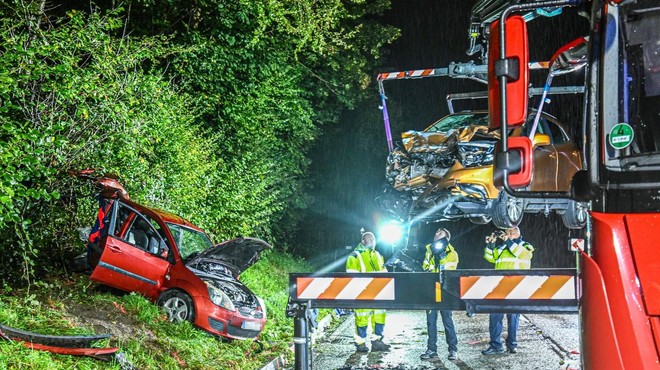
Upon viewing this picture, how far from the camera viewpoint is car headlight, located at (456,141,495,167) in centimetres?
827

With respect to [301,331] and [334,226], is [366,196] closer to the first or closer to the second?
[334,226]

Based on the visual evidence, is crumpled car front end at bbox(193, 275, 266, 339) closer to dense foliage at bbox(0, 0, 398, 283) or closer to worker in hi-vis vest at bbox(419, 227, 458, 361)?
dense foliage at bbox(0, 0, 398, 283)

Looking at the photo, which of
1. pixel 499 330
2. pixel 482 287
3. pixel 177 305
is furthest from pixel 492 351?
pixel 482 287

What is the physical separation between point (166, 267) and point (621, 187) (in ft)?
26.3

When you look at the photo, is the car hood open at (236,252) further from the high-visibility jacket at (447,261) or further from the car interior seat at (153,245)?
the high-visibility jacket at (447,261)

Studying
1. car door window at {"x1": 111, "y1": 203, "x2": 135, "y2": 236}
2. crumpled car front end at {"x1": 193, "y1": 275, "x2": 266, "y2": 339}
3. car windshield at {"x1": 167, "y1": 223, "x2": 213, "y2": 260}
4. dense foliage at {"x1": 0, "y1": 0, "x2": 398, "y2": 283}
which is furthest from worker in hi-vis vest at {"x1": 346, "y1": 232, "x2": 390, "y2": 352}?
dense foliage at {"x1": 0, "y1": 0, "x2": 398, "y2": 283}

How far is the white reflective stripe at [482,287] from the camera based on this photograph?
446 cm

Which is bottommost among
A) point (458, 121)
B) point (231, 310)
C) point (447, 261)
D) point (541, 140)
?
point (231, 310)

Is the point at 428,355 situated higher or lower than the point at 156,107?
lower

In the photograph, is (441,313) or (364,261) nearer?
(441,313)

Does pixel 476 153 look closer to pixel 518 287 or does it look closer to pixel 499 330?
pixel 499 330

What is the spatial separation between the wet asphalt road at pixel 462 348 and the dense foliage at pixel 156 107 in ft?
12.7

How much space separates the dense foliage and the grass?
1.78 feet

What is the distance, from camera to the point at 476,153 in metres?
8.31
